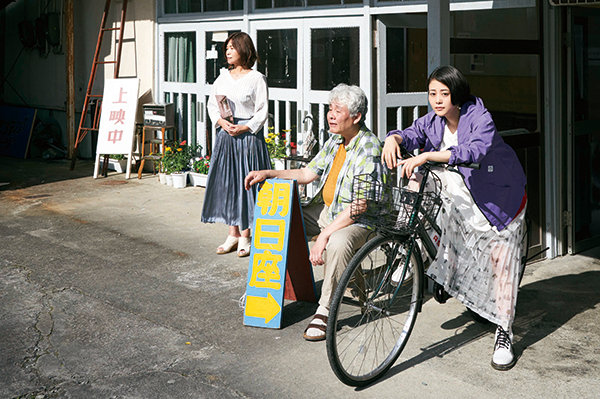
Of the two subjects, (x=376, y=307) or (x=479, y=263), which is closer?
(x=376, y=307)

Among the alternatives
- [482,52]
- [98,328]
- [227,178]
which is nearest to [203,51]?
[227,178]

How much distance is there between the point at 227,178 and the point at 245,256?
2.18 feet

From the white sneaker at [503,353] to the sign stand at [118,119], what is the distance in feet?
22.2

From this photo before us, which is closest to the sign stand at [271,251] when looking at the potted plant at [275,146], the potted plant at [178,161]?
the potted plant at [275,146]

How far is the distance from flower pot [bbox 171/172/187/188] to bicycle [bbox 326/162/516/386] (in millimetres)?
5282

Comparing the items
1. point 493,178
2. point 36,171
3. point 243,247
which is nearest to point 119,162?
point 36,171

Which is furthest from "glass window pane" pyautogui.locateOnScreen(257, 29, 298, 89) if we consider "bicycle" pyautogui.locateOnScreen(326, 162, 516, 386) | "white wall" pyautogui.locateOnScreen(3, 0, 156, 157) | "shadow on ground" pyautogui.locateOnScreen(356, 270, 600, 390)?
"bicycle" pyautogui.locateOnScreen(326, 162, 516, 386)

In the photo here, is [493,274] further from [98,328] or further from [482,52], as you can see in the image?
[98,328]

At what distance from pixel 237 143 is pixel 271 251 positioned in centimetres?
174

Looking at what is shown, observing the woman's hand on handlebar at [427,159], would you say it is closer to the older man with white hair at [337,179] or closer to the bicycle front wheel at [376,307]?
the bicycle front wheel at [376,307]

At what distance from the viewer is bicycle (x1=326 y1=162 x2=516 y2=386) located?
3.51m

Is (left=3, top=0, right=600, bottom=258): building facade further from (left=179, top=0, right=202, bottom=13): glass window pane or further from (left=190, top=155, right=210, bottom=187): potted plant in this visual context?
(left=190, top=155, right=210, bottom=187): potted plant

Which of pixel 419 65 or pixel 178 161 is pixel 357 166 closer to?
pixel 419 65

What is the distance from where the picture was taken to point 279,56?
7.86 m
